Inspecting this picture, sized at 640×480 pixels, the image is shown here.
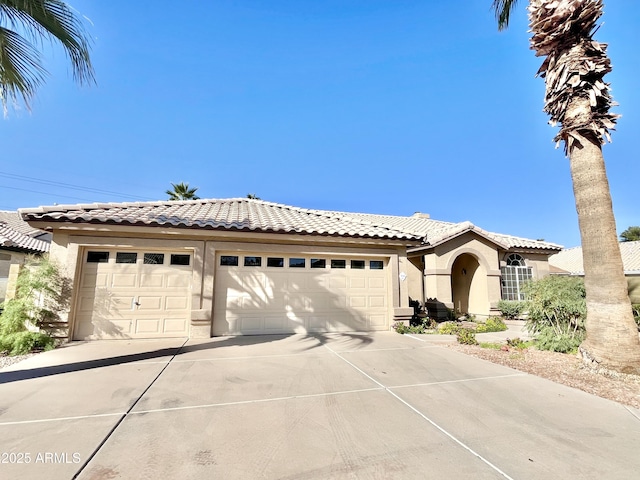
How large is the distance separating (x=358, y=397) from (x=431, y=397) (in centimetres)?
112

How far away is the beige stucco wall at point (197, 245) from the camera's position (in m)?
7.94

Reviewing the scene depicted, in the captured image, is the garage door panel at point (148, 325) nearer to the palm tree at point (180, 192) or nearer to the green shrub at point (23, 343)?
the green shrub at point (23, 343)

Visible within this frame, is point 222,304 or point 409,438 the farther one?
point 222,304

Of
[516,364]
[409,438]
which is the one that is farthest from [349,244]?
[409,438]

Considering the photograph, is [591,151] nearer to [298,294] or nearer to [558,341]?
[558,341]

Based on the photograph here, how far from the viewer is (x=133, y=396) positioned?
4.40m

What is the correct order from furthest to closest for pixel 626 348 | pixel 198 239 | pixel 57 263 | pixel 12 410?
pixel 198 239 < pixel 57 263 < pixel 626 348 < pixel 12 410

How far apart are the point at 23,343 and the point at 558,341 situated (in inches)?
496

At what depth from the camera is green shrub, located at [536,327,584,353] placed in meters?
7.19

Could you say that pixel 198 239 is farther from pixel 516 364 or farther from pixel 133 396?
pixel 516 364

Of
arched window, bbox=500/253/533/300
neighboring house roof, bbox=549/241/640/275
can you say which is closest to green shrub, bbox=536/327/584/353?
arched window, bbox=500/253/533/300

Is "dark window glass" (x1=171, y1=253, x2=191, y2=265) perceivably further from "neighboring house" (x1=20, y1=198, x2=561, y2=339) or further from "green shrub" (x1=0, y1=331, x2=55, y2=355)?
"green shrub" (x1=0, y1=331, x2=55, y2=355)

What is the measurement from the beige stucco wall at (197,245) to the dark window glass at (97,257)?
8.9 inches

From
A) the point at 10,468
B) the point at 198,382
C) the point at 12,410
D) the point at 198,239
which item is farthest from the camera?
the point at 198,239
